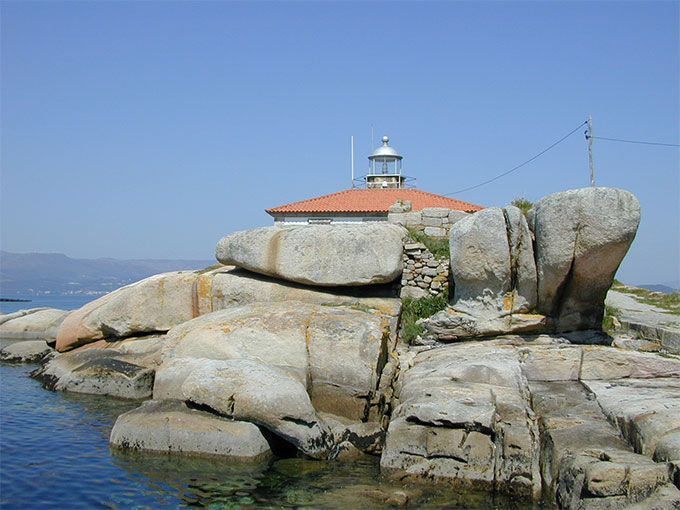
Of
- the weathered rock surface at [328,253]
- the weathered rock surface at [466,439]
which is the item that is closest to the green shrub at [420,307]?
the weathered rock surface at [328,253]

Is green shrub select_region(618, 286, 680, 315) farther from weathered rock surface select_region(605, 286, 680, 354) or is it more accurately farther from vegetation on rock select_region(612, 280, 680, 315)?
weathered rock surface select_region(605, 286, 680, 354)

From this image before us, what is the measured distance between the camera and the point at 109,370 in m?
14.2

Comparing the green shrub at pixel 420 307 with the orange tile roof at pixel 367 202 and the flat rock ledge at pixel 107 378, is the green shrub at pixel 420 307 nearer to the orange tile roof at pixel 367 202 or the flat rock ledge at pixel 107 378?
the flat rock ledge at pixel 107 378

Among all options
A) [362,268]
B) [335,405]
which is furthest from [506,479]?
[362,268]

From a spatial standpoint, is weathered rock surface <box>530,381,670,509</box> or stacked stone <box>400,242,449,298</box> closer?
weathered rock surface <box>530,381,670,509</box>

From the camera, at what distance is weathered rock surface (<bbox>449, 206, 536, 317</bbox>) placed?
13.5m

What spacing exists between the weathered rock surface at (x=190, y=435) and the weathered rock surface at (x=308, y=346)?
44.8 inches

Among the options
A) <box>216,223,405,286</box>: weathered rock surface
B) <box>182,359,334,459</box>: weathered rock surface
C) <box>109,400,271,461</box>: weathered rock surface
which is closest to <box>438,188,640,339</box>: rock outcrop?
<box>216,223,405,286</box>: weathered rock surface

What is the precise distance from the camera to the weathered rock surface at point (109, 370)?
1398 centimetres

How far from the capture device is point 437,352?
13.2 metres

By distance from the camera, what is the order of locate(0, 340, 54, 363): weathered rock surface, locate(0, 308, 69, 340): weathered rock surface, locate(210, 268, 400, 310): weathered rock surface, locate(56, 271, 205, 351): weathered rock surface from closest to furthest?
locate(210, 268, 400, 310): weathered rock surface, locate(56, 271, 205, 351): weathered rock surface, locate(0, 340, 54, 363): weathered rock surface, locate(0, 308, 69, 340): weathered rock surface

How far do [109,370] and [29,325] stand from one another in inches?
507

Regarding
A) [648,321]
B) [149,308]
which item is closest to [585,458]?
[648,321]

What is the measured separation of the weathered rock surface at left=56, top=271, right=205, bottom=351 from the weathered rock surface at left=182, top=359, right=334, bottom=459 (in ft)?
17.4
